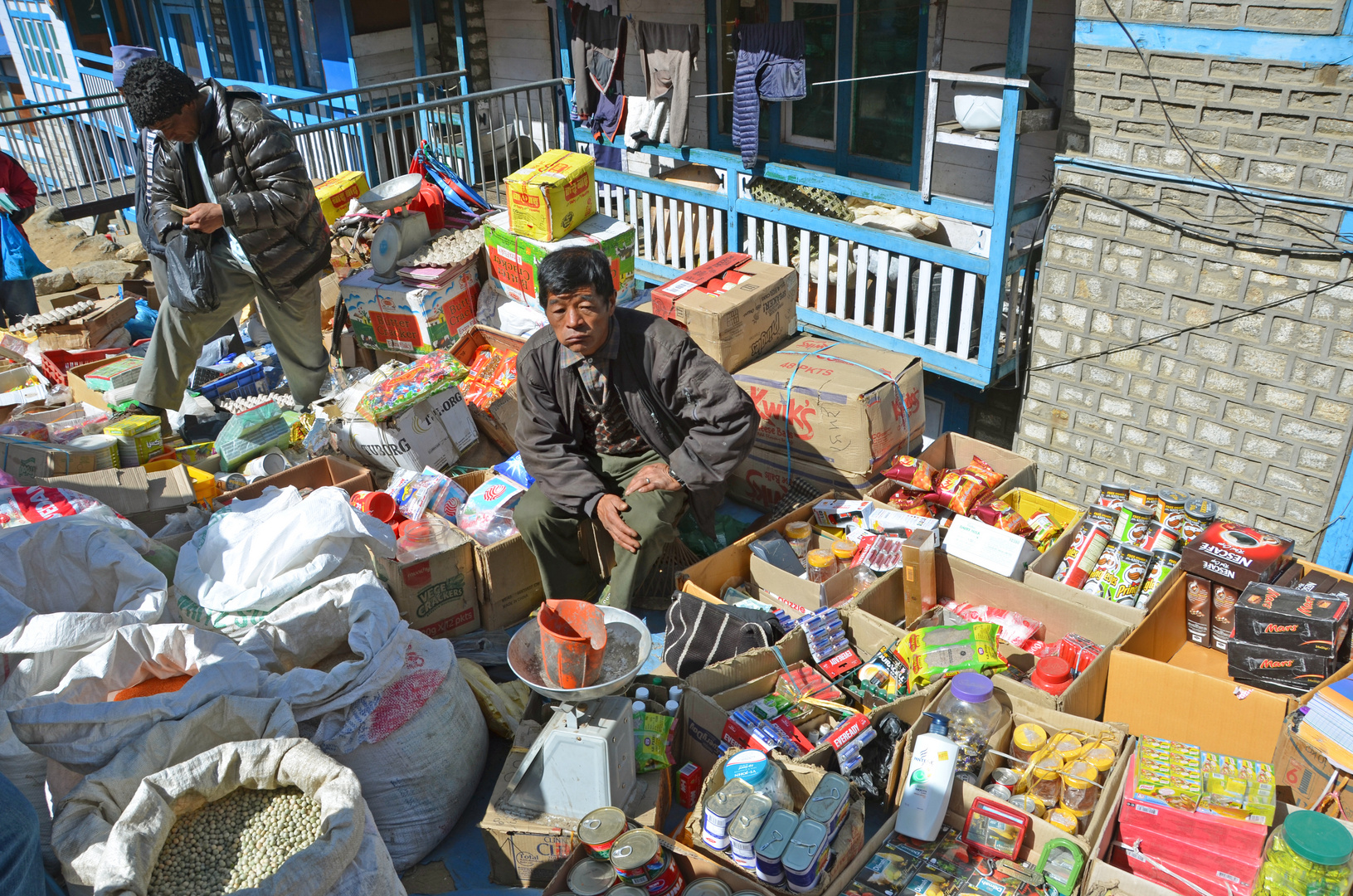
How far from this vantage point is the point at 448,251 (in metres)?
5.67

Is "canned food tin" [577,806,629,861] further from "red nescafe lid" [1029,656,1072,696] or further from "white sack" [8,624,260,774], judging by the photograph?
"red nescafe lid" [1029,656,1072,696]

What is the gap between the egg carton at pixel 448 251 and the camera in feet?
18.1

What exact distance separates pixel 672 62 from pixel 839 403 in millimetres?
3725

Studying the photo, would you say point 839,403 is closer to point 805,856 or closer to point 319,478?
point 805,856

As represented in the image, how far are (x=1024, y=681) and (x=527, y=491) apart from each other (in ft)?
6.82

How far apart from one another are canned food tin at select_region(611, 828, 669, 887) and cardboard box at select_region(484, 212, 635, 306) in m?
3.43

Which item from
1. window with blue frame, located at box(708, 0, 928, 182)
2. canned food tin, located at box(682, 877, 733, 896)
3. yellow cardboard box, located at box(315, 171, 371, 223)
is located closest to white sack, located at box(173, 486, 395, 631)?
canned food tin, located at box(682, 877, 733, 896)

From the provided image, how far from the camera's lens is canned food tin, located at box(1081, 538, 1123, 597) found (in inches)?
142

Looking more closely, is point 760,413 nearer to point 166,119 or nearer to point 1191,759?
point 1191,759

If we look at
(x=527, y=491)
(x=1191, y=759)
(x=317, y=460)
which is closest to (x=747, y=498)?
(x=527, y=491)

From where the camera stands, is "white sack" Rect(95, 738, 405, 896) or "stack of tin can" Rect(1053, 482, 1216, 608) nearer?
"white sack" Rect(95, 738, 405, 896)

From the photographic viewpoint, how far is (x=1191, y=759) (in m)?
2.71

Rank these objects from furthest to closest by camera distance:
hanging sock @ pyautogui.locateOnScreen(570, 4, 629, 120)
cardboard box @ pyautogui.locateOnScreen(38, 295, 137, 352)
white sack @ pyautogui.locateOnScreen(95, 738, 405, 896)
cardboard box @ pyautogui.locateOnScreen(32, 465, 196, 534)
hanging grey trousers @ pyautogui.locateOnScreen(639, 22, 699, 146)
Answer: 1. hanging sock @ pyautogui.locateOnScreen(570, 4, 629, 120)
2. hanging grey trousers @ pyautogui.locateOnScreen(639, 22, 699, 146)
3. cardboard box @ pyautogui.locateOnScreen(38, 295, 137, 352)
4. cardboard box @ pyautogui.locateOnScreen(32, 465, 196, 534)
5. white sack @ pyautogui.locateOnScreen(95, 738, 405, 896)

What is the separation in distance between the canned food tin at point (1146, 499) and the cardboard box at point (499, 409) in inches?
110
